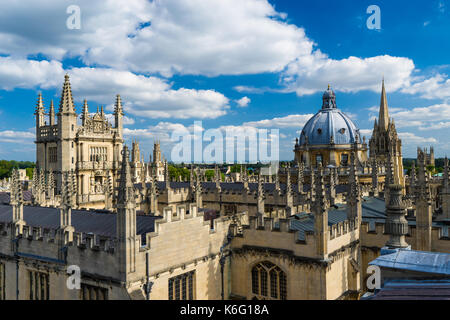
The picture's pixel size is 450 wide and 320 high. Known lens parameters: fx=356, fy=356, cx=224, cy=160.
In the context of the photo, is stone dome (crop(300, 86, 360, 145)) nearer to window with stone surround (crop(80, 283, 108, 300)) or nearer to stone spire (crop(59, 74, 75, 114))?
stone spire (crop(59, 74, 75, 114))

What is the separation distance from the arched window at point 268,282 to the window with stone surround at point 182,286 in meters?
3.50

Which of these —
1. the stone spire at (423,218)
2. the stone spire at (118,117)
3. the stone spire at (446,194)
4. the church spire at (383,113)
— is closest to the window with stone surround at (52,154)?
the stone spire at (118,117)

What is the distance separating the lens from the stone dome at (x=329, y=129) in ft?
190

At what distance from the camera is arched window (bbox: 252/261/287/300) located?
1702 centimetres

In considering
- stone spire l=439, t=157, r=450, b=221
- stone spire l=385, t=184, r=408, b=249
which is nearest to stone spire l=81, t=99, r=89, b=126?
stone spire l=439, t=157, r=450, b=221

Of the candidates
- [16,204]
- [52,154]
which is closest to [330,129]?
[52,154]

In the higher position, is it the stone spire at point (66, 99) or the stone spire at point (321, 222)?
the stone spire at point (66, 99)

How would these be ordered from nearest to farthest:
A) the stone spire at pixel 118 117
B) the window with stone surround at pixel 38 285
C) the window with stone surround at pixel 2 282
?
the window with stone surround at pixel 38 285 → the window with stone surround at pixel 2 282 → the stone spire at pixel 118 117

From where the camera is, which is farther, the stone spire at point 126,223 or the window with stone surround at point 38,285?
A: the window with stone surround at point 38,285

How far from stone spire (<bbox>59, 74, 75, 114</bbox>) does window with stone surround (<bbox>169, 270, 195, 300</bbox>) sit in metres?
38.4

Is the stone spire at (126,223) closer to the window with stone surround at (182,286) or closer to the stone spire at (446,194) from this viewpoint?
the window with stone surround at (182,286)

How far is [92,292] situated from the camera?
46.0 feet

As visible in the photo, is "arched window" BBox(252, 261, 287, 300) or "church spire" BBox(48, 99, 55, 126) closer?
"arched window" BBox(252, 261, 287, 300)
